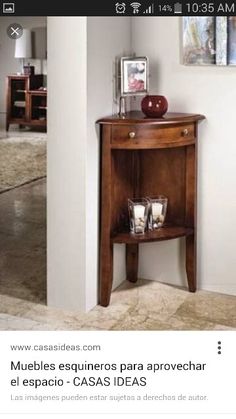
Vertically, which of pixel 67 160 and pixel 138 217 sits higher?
pixel 67 160

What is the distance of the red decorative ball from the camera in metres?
1.51

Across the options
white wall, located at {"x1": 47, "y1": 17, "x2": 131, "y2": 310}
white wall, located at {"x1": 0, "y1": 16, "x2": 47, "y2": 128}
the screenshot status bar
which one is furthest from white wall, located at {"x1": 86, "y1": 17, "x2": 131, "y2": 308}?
the screenshot status bar

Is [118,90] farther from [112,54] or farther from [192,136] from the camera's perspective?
[192,136]

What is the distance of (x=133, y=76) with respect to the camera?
1535 millimetres

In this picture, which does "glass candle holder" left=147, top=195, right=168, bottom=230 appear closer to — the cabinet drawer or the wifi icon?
the cabinet drawer

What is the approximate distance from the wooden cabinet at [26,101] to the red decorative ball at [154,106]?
0.25 m

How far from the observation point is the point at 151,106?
1.51m

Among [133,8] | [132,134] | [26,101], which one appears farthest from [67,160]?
[26,101]

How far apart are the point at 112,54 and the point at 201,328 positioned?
0.68 metres

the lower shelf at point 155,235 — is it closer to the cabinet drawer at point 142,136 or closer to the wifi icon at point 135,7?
the cabinet drawer at point 142,136

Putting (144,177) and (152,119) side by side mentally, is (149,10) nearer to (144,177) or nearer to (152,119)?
(152,119)

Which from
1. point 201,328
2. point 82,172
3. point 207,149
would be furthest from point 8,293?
point 207,149

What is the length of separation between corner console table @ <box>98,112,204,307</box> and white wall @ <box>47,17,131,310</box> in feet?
0.10

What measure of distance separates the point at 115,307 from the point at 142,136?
1.41ft
